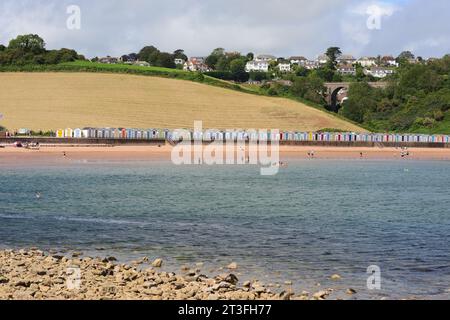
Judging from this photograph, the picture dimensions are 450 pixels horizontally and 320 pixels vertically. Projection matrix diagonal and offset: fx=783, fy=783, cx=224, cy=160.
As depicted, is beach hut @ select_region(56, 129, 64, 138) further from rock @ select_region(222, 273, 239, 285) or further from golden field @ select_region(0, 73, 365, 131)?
rock @ select_region(222, 273, 239, 285)

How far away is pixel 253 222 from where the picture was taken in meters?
38.1

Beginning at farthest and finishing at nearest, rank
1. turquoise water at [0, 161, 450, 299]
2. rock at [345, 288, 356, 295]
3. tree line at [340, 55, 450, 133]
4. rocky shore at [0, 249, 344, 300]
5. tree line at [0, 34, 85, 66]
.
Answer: tree line at [0, 34, 85, 66] < tree line at [340, 55, 450, 133] < turquoise water at [0, 161, 450, 299] < rock at [345, 288, 356, 295] < rocky shore at [0, 249, 344, 300]

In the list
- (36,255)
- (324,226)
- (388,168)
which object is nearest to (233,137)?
(388,168)

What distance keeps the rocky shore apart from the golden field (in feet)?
285

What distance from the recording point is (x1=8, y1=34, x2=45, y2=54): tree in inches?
6299

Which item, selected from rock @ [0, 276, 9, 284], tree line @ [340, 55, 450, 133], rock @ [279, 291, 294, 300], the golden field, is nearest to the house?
the golden field

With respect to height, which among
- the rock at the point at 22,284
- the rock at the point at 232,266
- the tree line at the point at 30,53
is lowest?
the rock at the point at 232,266

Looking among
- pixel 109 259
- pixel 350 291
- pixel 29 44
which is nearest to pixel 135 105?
pixel 29 44

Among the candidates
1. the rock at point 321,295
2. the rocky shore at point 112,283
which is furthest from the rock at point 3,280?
the rock at point 321,295

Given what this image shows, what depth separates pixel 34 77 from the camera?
146m

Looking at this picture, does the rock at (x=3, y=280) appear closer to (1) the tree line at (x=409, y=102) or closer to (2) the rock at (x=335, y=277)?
(2) the rock at (x=335, y=277)

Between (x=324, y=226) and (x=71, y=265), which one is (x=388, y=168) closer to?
(x=324, y=226)

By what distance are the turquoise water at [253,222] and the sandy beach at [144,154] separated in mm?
11981

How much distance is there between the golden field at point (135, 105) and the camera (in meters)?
120
